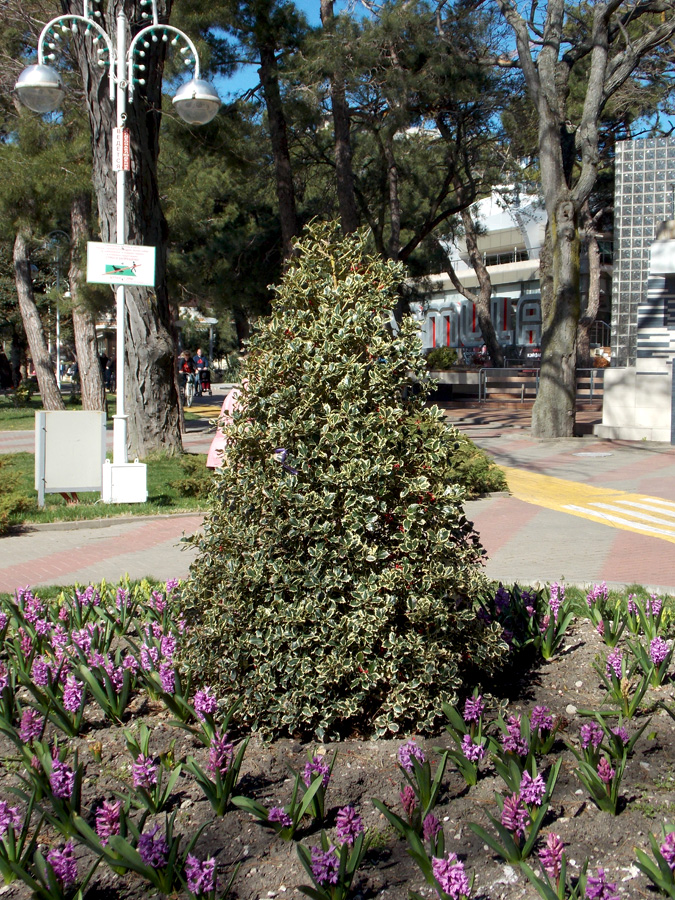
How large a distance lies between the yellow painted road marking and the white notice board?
4971mm

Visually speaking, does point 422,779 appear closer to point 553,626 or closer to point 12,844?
point 12,844

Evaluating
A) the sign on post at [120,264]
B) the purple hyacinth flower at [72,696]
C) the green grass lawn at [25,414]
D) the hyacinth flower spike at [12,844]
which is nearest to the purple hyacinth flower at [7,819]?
the hyacinth flower spike at [12,844]

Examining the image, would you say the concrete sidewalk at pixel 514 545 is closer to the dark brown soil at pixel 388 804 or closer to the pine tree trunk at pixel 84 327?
the dark brown soil at pixel 388 804

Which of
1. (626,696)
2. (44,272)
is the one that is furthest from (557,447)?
(44,272)

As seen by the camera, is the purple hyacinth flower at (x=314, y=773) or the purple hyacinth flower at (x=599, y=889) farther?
the purple hyacinth flower at (x=314, y=773)

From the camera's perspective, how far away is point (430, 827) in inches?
98.3

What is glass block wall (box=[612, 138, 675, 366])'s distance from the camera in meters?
21.4

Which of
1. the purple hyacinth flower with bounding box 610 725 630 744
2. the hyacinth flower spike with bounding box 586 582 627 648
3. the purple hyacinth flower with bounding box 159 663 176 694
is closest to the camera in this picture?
the purple hyacinth flower with bounding box 610 725 630 744

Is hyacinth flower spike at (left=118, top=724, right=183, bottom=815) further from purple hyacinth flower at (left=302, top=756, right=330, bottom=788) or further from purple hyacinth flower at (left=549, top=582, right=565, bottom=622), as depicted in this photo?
purple hyacinth flower at (left=549, top=582, right=565, bottom=622)

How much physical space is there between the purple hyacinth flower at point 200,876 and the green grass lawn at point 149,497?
5.93 meters

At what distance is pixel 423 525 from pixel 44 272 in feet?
146

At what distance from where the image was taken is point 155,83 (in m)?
12.2

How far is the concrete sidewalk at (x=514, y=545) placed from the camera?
21.7 feet

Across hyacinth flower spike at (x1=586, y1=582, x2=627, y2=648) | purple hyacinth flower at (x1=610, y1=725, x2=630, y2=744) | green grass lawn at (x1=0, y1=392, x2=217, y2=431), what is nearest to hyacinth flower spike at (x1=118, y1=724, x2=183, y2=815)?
purple hyacinth flower at (x1=610, y1=725, x2=630, y2=744)
